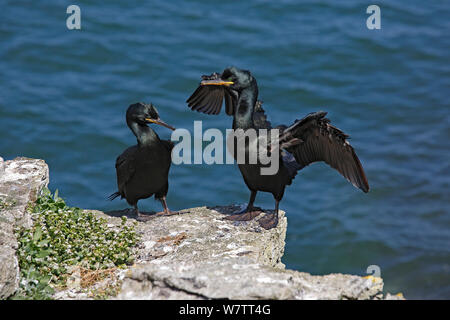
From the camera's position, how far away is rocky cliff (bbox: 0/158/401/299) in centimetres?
494

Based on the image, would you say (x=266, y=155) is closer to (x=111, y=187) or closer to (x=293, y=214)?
(x=293, y=214)

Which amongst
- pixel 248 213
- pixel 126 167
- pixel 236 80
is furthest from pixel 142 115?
pixel 248 213

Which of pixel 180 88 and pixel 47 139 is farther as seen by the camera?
pixel 180 88

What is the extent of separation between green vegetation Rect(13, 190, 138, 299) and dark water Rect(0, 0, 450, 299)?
4.60 m

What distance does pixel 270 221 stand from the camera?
6.85 m

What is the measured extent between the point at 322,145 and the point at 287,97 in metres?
6.53

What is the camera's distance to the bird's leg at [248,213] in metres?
6.93

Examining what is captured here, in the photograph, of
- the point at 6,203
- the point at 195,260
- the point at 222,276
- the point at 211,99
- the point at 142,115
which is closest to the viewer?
the point at 222,276

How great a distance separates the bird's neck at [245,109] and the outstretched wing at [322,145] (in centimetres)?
35

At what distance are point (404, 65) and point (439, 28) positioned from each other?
155cm

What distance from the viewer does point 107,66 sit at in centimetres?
1372

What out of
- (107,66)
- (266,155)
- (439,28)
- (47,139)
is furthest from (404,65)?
(266,155)

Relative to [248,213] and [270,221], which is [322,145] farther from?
[248,213]

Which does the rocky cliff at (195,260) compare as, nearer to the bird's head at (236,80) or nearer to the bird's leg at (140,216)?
the bird's leg at (140,216)
